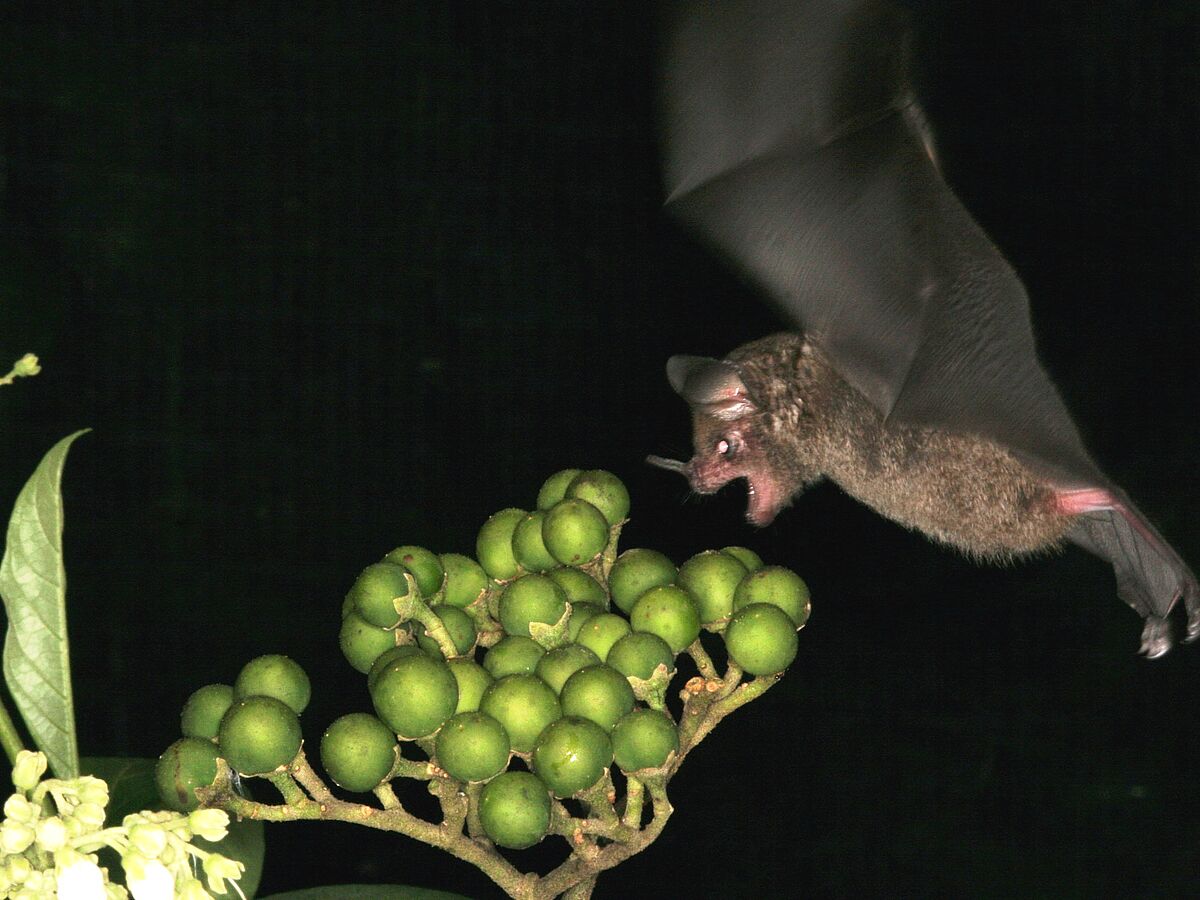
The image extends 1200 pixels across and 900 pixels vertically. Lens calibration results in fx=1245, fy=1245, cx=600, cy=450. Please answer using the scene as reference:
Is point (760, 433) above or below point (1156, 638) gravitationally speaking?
above

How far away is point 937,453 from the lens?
5.34ft

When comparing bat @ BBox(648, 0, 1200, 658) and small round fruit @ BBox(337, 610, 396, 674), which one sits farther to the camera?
bat @ BBox(648, 0, 1200, 658)

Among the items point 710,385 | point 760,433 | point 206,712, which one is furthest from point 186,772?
point 760,433

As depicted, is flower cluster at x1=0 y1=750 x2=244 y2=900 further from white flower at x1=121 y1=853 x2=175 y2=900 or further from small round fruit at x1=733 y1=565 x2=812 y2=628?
small round fruit at x1=733 y1=565 x2=812 y2=628

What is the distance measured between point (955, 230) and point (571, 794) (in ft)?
2.98

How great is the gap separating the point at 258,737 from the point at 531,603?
0.75 feet

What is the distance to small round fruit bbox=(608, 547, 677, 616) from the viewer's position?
41.1 inches

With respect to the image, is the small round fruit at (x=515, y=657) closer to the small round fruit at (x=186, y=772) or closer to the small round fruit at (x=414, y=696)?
the small round fruit at (x=414, y=696)

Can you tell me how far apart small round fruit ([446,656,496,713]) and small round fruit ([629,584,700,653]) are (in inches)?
5.0

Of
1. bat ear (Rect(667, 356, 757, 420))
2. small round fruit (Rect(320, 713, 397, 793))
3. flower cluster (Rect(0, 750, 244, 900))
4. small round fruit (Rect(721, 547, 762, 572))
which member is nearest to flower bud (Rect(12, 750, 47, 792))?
flower cluster (Rect(0, 750, 244, 900))

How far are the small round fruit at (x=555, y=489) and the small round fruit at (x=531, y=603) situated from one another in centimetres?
15

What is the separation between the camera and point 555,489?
1.16 m

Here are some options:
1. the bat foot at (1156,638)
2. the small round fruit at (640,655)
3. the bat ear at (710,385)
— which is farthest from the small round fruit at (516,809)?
the bat foot at (1156,638)

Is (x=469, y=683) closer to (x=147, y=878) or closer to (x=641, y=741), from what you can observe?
(x=641, y=741)
